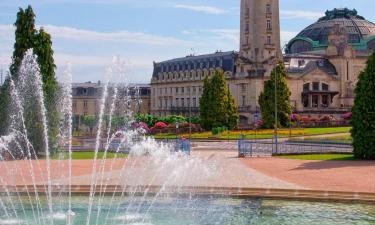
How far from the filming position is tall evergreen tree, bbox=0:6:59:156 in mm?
44469

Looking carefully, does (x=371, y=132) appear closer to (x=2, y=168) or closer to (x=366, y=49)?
(x=2, y=168)

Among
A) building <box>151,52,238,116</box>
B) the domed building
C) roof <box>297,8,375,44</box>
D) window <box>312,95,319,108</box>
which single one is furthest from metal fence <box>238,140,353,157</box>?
roof <box>297,8,375,44</box>

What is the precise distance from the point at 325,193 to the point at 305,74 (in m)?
84.2

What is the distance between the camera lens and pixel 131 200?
2666 centimetres

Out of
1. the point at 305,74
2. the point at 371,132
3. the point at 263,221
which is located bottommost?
the point at 263,221

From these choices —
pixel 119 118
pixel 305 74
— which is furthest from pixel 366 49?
pixel 119 118

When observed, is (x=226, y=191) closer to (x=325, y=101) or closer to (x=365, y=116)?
(x=365, y=116)

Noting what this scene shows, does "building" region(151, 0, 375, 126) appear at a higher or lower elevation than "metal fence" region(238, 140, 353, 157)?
higher

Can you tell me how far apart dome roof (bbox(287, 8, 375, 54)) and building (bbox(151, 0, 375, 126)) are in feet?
0.70

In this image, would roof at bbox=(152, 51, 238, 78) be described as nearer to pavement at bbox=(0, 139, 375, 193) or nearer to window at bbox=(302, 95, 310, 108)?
window at bbox=(302, 95, 310, 108)

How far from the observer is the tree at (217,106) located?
268ft

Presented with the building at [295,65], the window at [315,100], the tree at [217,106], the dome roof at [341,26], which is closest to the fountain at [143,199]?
the tree at [217,106]

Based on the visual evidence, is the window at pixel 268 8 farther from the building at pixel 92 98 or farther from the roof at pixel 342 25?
the building at pixel 92 98

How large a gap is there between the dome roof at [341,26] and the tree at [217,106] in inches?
1695
